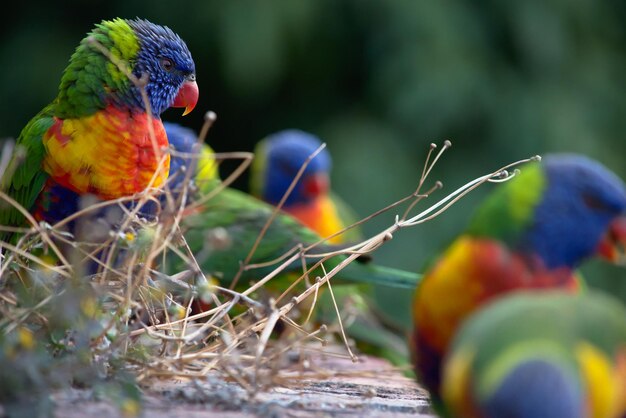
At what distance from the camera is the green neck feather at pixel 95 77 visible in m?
2.06

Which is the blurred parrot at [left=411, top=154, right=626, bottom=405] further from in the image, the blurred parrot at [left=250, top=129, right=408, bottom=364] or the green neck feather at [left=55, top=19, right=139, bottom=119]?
the blurred parrot at [left=250, top=129, right=408, bottom=364]

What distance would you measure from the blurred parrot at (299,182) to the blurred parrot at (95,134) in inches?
74.3

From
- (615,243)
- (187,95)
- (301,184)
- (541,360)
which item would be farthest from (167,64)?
(301,184)

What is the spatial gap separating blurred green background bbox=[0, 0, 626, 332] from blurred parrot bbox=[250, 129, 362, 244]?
91 centimetres

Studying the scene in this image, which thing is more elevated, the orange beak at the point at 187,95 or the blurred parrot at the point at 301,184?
the orange beak at the point at 187,95

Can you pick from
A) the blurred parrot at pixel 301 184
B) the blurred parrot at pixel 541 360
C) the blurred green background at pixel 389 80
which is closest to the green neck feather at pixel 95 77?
the blurred parrot at pixel 541 360

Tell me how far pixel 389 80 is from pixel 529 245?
4373 millimetres

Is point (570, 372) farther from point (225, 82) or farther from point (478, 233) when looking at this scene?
point (225, 82)

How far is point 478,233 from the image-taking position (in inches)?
52.7

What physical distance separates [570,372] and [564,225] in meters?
0.28

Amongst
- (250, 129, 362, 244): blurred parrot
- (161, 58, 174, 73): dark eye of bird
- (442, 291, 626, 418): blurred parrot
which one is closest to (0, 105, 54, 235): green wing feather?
(161, 58, 174, 73): dark eye of bird

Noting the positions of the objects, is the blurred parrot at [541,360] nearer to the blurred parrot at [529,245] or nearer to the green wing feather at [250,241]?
the blurred parrot at [529,245]

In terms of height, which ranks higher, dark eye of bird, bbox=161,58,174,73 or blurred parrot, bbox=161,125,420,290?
dark eye of bird, bbox=161,58,174,73

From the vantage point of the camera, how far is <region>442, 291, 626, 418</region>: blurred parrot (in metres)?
1.08
